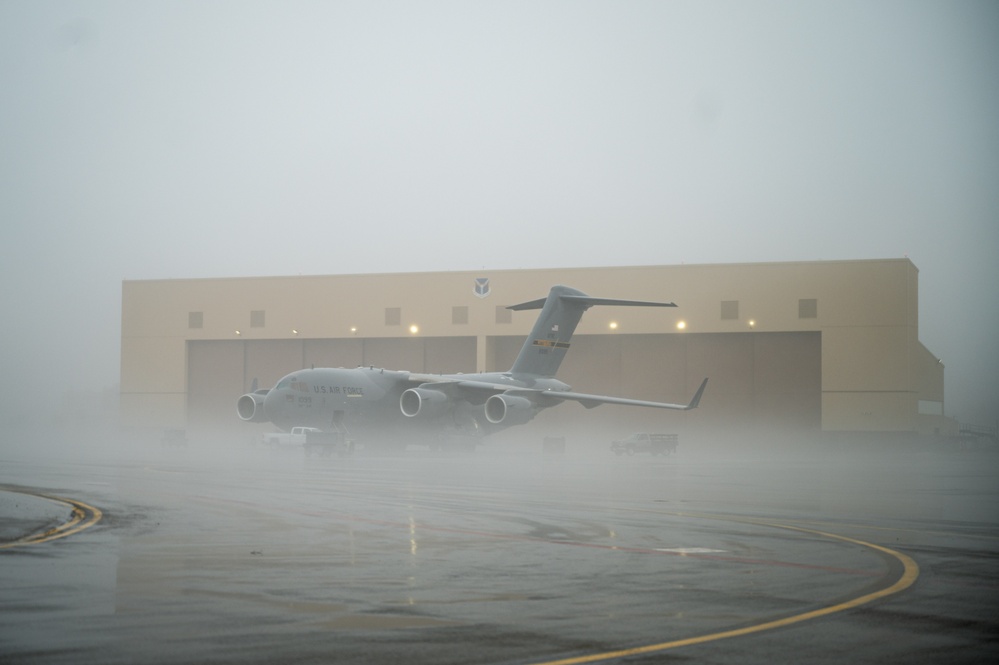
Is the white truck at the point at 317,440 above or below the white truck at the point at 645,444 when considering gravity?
above

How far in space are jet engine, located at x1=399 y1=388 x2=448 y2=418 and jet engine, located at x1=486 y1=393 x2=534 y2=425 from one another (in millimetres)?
2266

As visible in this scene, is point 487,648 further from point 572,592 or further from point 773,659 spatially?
point 572,592

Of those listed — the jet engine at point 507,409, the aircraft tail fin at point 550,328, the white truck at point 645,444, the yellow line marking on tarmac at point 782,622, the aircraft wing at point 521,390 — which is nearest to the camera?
the yellow line marking on tarmac at point 782,622

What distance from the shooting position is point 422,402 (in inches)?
1890

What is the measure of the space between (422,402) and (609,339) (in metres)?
24.3

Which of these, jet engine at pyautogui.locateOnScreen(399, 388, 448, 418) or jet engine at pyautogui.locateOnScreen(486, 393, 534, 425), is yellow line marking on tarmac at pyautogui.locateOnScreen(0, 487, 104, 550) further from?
jet engine at pyautogui.locateOnScreen(486, 393, 534, 425)

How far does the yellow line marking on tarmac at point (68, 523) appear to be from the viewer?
606 inches

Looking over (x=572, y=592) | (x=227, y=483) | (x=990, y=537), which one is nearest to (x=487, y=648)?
(x=572, y=592)

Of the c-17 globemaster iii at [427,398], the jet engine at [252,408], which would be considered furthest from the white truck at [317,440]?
the jet engine at [252,408]

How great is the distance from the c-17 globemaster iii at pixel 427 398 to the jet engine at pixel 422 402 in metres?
0.04

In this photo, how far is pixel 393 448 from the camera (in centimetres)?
5306

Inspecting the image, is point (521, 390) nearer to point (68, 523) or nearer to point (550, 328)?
point (550, 328)

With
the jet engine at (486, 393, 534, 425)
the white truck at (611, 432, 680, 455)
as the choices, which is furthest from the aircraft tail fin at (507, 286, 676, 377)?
the white truck at (611, 432, 680, 455)

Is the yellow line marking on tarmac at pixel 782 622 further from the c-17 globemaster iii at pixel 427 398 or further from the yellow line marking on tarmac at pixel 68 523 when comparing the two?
the c-17 globemaster iii at pixel 427 398
